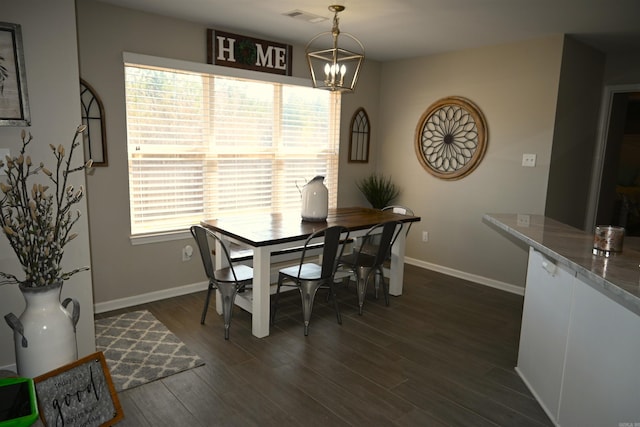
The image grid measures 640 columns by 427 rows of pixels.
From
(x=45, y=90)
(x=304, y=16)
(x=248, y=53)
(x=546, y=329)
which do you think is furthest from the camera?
(x=248, y=53)

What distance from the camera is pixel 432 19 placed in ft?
11.8

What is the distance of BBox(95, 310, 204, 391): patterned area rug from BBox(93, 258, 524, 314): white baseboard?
8.1 inches

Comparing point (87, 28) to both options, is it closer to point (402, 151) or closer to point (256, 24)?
point (256, 24)

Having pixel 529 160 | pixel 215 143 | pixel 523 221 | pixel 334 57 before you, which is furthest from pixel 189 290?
pixel 529 160

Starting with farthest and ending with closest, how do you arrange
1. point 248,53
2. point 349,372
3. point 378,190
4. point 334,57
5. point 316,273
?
point 378,190 → point 248,53 → point 316,273 → point 334,57 → point 349,372

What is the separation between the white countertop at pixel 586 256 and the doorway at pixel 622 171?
2.65m

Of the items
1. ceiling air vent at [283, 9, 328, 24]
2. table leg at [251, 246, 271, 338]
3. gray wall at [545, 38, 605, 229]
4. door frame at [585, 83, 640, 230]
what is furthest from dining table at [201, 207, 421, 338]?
door frame at [585, 83, 640, 230]

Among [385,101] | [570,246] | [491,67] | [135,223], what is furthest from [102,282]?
[491,67]

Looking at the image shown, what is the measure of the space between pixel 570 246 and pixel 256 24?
3155mm

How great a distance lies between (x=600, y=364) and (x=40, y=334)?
2415mm

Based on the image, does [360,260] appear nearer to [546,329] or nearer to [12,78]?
[546,329]

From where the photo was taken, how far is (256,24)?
3922mm

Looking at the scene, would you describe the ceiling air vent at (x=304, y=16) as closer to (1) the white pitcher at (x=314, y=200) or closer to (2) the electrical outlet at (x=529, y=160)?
(1) the white pitcher at (x=314, y=200)

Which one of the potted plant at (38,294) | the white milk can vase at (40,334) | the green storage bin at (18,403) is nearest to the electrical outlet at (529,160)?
the potted plant at (38,294)
